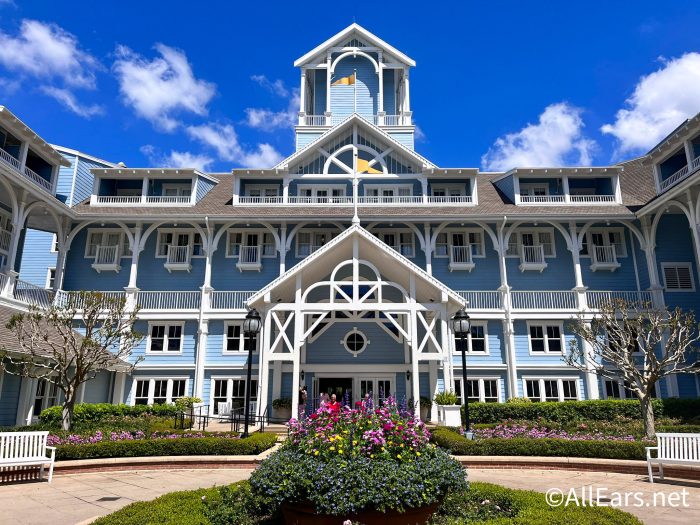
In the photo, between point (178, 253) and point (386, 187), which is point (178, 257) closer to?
point (178, 253)

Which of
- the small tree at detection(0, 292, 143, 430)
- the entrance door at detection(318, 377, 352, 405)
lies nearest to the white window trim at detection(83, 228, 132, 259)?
the small tree at detection(0, 292, 143, 430)

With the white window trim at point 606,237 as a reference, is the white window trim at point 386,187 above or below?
above

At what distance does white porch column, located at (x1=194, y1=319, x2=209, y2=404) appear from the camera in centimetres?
2369

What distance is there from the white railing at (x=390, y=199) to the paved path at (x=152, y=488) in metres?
17.1

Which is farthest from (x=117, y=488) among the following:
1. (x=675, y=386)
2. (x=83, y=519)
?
(x=675, y=386)

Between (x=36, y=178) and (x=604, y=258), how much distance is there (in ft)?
96.2

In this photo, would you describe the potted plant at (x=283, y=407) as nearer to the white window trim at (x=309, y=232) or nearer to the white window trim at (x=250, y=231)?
the white window trim at (x=309, y=232)

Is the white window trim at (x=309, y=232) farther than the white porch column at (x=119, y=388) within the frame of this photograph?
Yes

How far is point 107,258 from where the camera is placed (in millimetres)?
25922

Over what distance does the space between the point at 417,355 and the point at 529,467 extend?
650 cm

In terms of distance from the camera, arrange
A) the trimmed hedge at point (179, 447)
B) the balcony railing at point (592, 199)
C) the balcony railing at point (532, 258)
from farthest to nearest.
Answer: the balcony railing at point (592, 199), the balcony railing at point (532, 258), the trimmed hedge at point (179, 447)

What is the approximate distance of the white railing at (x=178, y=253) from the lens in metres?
25.9

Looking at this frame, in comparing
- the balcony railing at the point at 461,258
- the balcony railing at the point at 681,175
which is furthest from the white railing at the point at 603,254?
the balcony railing at the point at 461,258

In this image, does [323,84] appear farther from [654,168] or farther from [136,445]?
[136,445]
